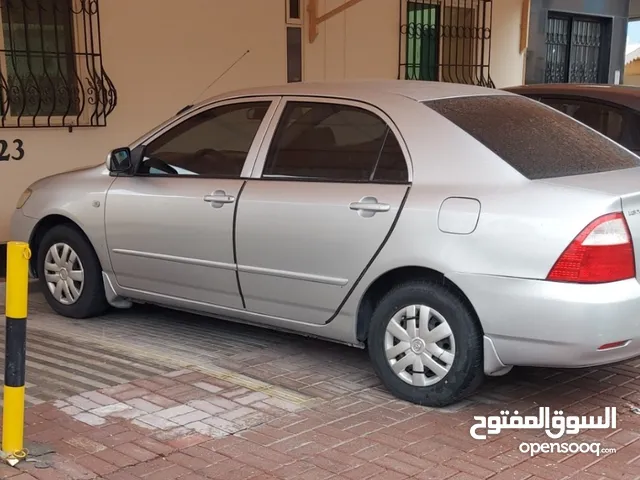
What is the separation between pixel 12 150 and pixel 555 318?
18.4ft

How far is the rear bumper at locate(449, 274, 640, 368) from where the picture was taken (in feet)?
12.0

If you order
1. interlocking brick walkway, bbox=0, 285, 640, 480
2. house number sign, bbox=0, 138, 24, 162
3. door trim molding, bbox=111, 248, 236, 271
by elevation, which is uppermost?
house number sign, bbox=0, 138, 24, 162

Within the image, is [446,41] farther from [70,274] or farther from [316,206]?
[316,206]

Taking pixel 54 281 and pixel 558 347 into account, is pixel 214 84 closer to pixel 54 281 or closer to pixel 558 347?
pixel 54 281

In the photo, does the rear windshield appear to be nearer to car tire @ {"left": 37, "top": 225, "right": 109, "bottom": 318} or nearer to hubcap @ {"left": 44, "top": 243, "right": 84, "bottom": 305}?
car tire @ {"left": 37, "top": 225, "right": 109, "bottom": 318}

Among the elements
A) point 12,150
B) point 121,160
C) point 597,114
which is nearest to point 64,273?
point 121,160

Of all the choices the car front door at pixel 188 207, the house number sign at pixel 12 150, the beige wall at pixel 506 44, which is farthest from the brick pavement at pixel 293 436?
the beige wall at pixel 506 44

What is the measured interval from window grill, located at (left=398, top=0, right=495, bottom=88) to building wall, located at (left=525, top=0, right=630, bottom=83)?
102 centimetres

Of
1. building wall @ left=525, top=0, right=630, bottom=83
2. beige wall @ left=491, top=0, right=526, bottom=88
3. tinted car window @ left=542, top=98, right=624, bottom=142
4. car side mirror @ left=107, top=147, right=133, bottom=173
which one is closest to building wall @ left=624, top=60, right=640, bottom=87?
building wall @ left=525, top=0, right=630, bottom=83

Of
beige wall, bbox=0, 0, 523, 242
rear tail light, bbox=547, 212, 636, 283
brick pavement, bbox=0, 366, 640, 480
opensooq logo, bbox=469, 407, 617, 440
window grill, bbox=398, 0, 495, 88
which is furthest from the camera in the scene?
window grill, bbox=398, 0, 495, 88

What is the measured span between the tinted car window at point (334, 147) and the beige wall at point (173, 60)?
3713 millimetres

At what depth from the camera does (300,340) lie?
543 centimetres

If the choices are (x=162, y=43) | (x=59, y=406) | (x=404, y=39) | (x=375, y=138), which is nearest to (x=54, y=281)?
(x=59, y=406)

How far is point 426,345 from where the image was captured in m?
4.12
